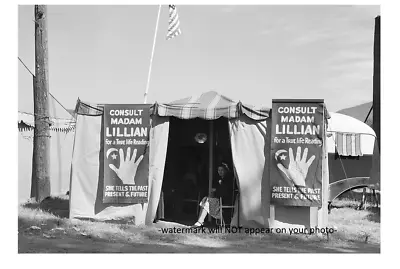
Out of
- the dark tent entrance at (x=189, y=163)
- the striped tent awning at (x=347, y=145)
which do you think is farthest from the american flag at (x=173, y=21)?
the striped tent awning at (x=347, y=145)

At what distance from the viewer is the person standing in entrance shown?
10.2 m

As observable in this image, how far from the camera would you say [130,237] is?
9.34m

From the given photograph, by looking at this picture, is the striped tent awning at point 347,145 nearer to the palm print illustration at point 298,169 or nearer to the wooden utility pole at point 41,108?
the palm print illustration at point 298,169

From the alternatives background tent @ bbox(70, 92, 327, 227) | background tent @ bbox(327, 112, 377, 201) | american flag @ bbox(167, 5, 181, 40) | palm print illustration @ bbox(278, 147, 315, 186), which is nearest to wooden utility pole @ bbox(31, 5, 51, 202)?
background tent @ bbox(70, 92, 327, 227)

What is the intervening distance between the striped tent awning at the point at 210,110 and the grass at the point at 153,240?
216cm

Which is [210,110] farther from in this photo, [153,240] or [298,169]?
[153,240]

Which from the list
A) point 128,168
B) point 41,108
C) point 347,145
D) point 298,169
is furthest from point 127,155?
point 347,145

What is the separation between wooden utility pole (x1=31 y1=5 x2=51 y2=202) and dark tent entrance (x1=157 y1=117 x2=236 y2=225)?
347 cm

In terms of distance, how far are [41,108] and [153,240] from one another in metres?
5.53

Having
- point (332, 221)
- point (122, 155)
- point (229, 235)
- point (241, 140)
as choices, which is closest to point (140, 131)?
point (122, 155)

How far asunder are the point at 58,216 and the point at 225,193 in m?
3.43

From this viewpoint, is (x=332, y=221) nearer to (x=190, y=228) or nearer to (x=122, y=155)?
(x=190, y=228)

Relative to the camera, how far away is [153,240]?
9266mm

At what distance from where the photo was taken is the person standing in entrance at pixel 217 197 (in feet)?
33.5
